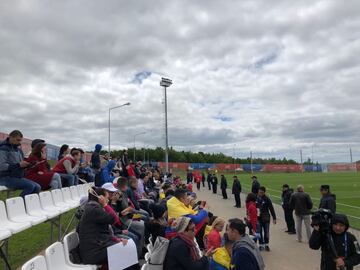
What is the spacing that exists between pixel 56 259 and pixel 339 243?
3958mm

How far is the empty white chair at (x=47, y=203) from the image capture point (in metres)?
7.32

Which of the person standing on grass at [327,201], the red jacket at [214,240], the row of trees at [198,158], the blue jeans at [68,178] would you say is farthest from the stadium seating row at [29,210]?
the row of trees at [198,158]

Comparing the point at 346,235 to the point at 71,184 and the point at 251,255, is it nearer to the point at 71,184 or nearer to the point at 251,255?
the point at 251,255

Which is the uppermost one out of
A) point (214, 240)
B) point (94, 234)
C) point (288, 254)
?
point (94, 234)

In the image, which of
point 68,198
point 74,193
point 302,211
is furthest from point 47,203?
point 302,211

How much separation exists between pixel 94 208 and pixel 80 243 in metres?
0.54

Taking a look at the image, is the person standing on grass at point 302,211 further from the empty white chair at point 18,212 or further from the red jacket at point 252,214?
the empty white chair at point 18,212

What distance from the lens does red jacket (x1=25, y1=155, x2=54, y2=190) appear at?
826 centimetres

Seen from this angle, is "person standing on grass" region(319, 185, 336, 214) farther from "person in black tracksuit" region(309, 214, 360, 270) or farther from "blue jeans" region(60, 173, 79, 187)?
"blue jeans" region(60, 173, 79, 187)

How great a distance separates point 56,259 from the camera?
471 centimetres

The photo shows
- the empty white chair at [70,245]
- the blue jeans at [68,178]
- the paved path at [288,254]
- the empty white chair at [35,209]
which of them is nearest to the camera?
the empty white chair at [70,245]

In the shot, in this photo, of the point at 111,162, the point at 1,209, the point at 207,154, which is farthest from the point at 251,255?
the point at 207,154

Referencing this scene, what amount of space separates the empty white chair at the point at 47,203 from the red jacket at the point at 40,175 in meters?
0.84

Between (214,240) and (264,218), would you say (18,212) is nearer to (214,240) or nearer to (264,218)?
(214,240)
